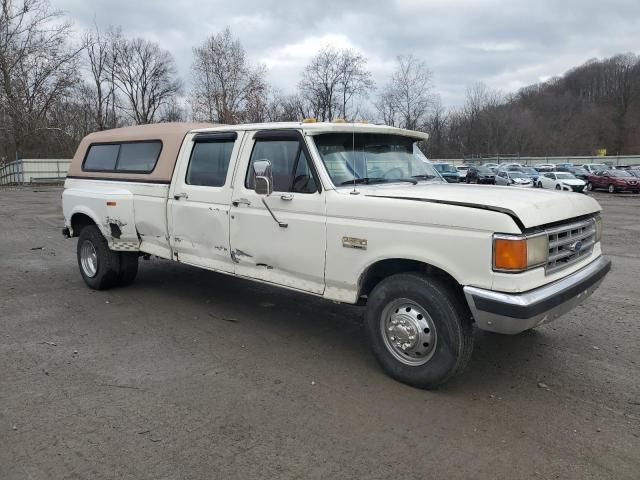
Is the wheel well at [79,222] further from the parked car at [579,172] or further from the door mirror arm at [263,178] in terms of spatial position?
the parked car at [579,172]

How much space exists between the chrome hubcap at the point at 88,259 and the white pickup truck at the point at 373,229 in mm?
A: 866

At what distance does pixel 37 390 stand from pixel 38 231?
10.5m

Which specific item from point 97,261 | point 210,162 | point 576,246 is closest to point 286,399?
point 576,246

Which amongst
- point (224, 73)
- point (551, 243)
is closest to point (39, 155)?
point (224, 73)

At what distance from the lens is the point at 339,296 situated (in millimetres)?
4387

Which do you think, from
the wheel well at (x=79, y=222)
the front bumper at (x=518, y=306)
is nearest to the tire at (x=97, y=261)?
the wheel well at (x=79, y=222)

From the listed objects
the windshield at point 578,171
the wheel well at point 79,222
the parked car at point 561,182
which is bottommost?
the wheel well at point 79,222

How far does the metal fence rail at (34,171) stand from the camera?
37.7 meters

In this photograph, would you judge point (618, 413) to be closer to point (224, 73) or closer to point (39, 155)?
point (224, 73)

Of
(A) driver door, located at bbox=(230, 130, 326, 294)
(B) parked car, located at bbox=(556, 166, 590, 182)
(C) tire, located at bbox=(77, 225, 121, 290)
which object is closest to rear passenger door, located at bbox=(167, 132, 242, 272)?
(A) driver door, located at bbox=(230, 130, 326, 294)

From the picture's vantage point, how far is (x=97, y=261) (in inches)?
271

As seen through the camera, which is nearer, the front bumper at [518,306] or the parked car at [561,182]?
the front bumper at [518,306]

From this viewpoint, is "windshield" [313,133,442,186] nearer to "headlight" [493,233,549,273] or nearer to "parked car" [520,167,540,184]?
"headlight" [493,233,549,273]

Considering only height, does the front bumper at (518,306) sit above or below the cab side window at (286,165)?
below
